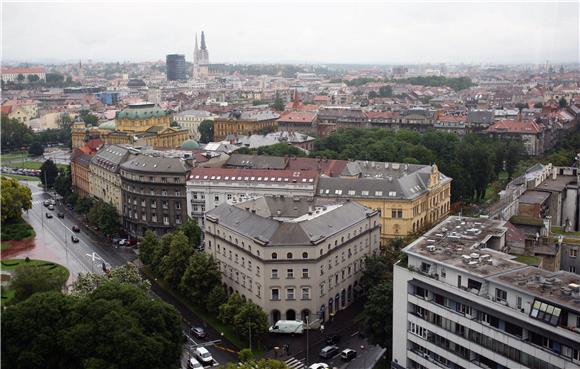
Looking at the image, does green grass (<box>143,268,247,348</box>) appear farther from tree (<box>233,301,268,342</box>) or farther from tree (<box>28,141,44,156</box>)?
tree (<box>28,141,44,156</box>)

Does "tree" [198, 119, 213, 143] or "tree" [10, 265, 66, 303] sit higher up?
"tree" [198, 119, 213, 143]

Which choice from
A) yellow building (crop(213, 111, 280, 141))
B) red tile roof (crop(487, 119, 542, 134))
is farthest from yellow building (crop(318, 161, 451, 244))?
yellow building (crop(213, 111, 280, 141))

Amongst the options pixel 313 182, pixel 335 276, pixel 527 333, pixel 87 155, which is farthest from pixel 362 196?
pixel 87 155

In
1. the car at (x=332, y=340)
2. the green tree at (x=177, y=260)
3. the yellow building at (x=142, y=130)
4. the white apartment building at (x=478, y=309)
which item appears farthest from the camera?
the yellow building at (x=142, y=130)

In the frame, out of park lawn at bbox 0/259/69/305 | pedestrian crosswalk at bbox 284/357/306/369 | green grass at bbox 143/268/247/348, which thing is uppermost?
park lawn at bbox 0/259/69/305

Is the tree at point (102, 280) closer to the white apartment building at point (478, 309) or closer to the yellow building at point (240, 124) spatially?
the white apartment building at point (478, 309)

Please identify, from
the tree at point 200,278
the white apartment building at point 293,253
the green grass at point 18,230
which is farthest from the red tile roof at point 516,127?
the green grass at point 18,230

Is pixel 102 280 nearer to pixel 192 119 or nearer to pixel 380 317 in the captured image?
pixel 380 317
